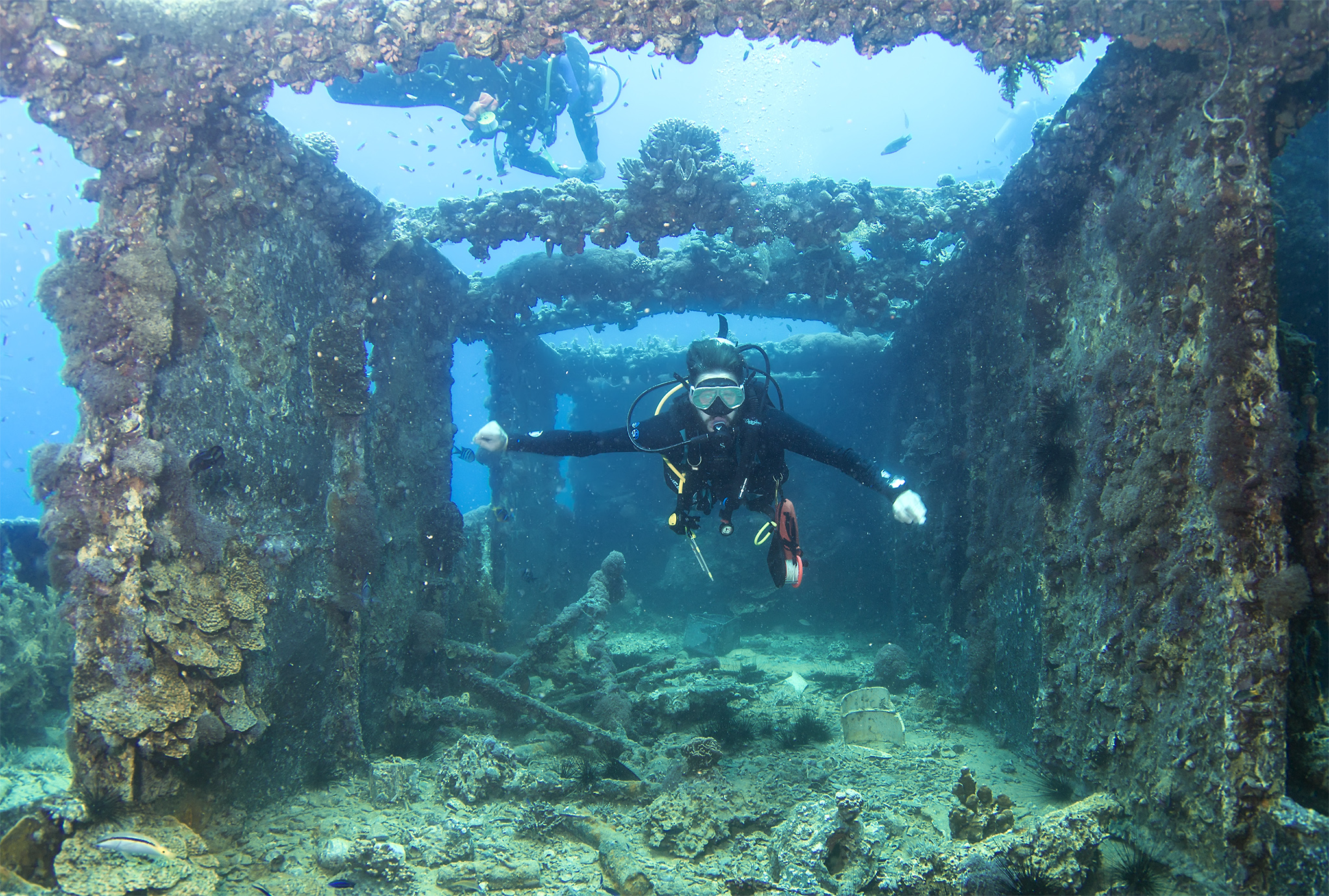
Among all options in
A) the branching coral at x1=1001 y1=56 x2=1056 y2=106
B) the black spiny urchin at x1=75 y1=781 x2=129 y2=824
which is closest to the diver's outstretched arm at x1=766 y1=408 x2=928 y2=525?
the branching coral at x1=1001 y1=56 x2=1056 y2=106

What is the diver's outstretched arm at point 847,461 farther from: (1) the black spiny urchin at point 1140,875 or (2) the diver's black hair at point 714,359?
(1) the black spiny urchin at point 1140,875

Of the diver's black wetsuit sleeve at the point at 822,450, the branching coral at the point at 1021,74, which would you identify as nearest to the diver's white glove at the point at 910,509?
the diver's black wetsuit sleeve at the point at 822,450

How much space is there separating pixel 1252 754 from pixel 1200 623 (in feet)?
2.10

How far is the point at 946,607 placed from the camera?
7.77 m

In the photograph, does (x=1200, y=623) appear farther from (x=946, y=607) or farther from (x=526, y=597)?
(x=526, y=597)

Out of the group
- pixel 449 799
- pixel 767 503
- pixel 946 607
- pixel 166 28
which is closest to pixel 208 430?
pixel 166 28

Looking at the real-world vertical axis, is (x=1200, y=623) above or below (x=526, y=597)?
above

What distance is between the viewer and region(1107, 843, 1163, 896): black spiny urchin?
10.2 ft

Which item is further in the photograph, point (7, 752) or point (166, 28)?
point (7, 752)

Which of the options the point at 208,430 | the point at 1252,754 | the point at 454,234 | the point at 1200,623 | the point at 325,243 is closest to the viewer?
the point at 1252,754

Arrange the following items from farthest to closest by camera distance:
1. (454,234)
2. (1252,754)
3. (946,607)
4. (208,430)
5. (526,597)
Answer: (526,597) < (454,234) < (946,607) < (208,430) < (1252,754)

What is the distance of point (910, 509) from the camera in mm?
4648

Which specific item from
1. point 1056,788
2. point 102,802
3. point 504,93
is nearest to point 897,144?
point 504,93

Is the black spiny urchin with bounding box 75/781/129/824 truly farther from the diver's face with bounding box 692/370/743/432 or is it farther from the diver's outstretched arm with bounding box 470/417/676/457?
the diver's face with bounding box 692/370/743/432
